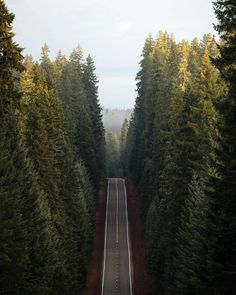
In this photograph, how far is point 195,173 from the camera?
33594 mm

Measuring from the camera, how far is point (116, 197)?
292ft

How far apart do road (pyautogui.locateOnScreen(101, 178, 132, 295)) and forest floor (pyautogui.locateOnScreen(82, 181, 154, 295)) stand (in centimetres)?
51

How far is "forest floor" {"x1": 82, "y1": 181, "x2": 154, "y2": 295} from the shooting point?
49.8 m

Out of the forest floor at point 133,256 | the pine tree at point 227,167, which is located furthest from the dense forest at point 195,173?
the forest floor at point 133,256

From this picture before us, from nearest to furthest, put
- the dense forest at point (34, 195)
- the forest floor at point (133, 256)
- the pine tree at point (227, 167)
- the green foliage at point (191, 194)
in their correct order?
the pine tree at point (227, 167), the dense forest at point (34, 195), the green foliage at point (191, 194), the forest floor at point (133, 256)

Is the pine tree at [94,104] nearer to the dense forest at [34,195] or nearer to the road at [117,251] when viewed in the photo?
the road at [117,251]

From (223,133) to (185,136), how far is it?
56.9ft

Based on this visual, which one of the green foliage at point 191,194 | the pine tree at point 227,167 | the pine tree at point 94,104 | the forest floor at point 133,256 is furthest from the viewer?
the pine tree at point 94,104

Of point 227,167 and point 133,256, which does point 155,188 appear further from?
point 227,167

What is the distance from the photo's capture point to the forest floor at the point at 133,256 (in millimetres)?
49750

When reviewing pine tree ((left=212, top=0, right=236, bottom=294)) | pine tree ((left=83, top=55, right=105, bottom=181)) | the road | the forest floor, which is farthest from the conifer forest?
pine tree ((left=83, top=55, right=105, bottom=181))

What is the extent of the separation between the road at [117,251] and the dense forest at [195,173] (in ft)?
15.4

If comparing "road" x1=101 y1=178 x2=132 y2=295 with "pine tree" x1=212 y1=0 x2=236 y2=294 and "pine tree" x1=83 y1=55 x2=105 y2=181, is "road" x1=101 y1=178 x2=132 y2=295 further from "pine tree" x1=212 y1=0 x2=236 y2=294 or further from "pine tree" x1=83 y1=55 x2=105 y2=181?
"pine tree" x1=212 y1=0 x2=236 y2=294

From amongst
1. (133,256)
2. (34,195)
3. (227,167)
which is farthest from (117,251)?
(227,167)
